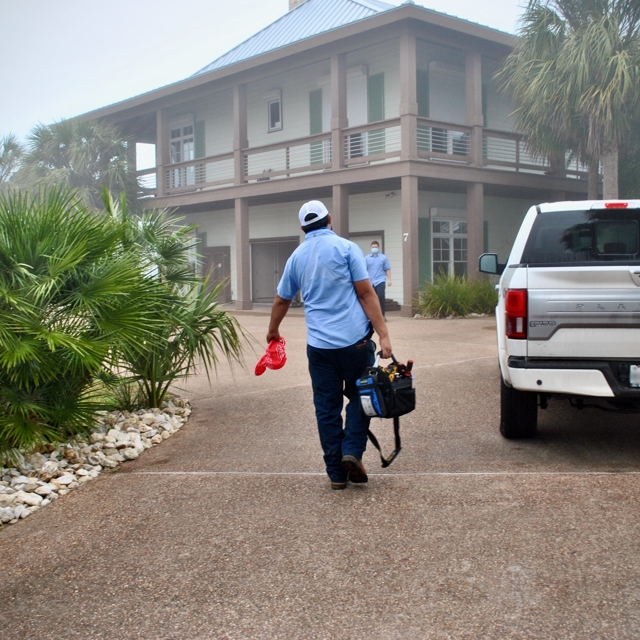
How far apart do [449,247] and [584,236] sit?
15.0 meters

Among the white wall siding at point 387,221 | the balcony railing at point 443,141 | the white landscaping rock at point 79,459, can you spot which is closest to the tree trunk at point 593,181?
the balcony railing at point 443,141

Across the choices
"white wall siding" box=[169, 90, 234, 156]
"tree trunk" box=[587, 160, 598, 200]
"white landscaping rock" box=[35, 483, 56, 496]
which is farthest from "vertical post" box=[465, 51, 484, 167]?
"white landscaping rock" box=[35, 483, 56, 496]

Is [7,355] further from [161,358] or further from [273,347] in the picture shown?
[161,358]

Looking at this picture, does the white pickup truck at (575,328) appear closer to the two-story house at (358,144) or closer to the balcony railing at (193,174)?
the two-story house at (358,144)

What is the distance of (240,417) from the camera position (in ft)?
24.8

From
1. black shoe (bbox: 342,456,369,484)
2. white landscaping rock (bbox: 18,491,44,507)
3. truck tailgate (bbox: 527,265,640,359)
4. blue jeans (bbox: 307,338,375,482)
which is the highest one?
truck tailgate (bbox: 527,265,640,359)

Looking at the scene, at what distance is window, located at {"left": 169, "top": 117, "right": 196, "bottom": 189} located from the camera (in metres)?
24.7

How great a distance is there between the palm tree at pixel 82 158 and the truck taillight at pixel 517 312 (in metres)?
19.6

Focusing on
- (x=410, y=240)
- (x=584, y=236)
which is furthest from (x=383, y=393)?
(x=410, y=240)

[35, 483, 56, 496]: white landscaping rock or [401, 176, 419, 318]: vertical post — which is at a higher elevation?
[401, 176, 419, 318]: vertical post

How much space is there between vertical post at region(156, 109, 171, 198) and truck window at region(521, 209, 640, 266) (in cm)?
1901

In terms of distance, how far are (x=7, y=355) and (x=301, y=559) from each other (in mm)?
2336

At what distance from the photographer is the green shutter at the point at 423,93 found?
767 inches

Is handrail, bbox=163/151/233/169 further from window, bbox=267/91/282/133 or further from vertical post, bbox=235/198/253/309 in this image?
window, bbox=267/91/282/133
